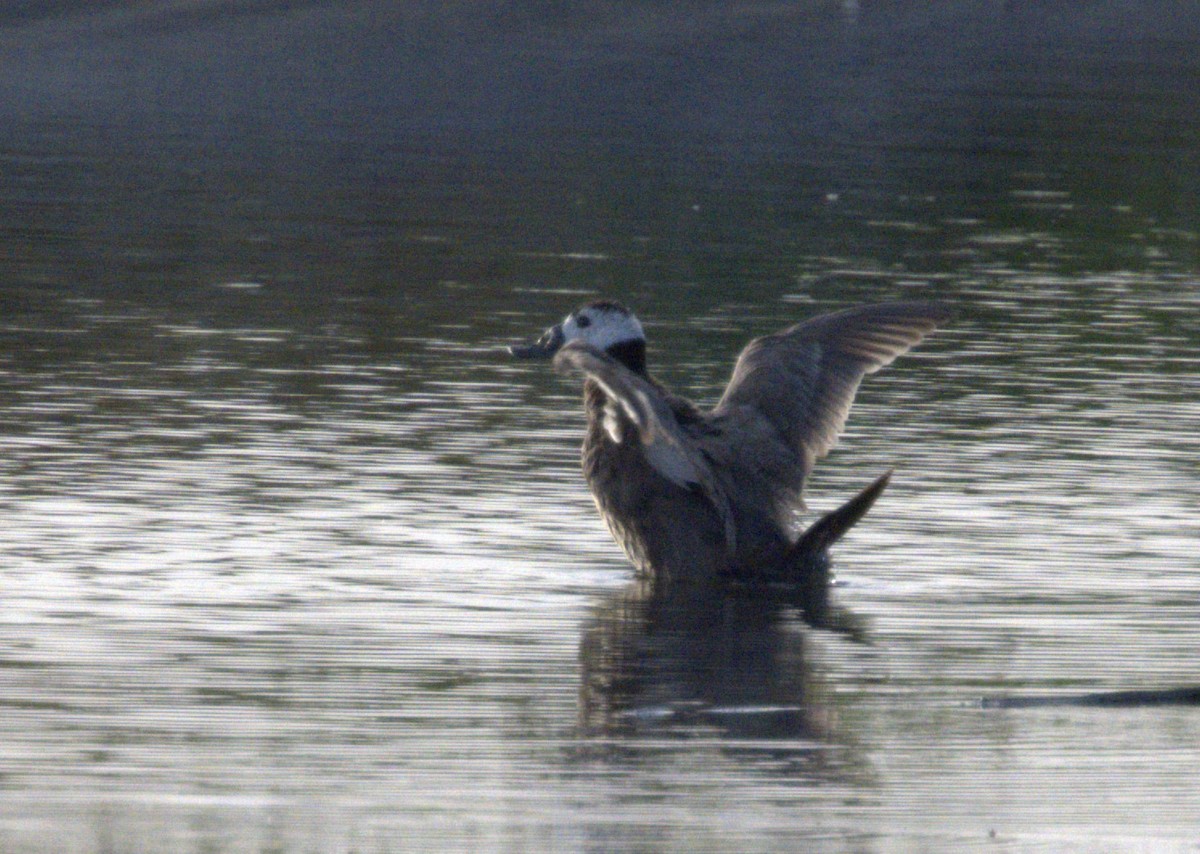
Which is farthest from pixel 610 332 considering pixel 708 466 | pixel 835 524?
pixel 835 524

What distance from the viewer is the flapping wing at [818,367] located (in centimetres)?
1037

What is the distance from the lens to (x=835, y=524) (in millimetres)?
9180

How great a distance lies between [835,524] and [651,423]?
817 mm

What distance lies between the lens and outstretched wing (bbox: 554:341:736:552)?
8.60 m

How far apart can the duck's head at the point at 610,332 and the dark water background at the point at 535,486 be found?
635 millimetres

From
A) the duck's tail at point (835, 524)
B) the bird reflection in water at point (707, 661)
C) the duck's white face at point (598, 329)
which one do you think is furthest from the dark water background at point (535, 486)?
the duck's white face at point (598, 329)

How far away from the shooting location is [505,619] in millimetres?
8680

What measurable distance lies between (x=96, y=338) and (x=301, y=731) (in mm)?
7006

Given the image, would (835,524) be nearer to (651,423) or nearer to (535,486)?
(651,423)

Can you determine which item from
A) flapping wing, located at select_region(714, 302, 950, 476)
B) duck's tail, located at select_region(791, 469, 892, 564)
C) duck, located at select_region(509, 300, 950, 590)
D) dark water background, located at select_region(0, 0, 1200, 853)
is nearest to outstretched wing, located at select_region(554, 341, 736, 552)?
duck, located at select_region(509, 300, 950, 590)

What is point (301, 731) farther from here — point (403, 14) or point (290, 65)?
point (403, 14)

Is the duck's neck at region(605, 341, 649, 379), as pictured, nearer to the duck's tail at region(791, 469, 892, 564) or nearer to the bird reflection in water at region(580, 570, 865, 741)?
the bird reflection in water at region(580, 570, 865, 741)

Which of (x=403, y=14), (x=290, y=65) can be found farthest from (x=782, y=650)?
(x=403, y=14)

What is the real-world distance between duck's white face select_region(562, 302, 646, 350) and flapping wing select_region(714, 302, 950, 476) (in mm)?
420
